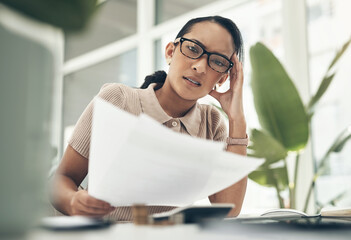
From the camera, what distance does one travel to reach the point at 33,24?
0.24m

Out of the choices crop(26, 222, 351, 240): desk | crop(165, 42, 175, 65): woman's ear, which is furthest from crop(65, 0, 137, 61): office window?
crop(26, 222, 351, 240): desk

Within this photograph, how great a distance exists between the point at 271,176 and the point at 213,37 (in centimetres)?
92

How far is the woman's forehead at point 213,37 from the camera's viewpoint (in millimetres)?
972

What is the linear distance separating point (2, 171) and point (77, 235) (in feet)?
0.22

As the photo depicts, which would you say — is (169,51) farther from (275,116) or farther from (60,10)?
(60,10)

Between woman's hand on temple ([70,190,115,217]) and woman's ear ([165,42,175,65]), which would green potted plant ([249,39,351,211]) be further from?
woman's hand on temple ([70,190,115,217])

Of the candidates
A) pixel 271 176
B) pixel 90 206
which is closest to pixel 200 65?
pixel 90 206

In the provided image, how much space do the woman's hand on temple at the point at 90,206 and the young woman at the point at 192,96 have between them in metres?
0.27

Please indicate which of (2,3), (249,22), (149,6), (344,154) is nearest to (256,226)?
(2,3)

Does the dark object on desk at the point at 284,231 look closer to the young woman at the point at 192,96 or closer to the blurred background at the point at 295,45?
the young woman at the point at 192,96

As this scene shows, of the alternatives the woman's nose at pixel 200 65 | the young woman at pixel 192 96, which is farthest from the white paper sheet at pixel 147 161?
the woman's nose at pixel 200 65

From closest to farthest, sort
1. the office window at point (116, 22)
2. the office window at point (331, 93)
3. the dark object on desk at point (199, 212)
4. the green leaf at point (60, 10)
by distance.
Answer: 1. the green leaf at point (60, 10)
2. the dark object on desk at point (199, 212)
3. the office window at point (331, 93)
4. the office window at point (116, 22)

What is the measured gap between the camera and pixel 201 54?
95 cm

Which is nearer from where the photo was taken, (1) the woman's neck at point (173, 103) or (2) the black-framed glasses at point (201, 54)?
(2) the black-framed glasses at point (201, 54)
